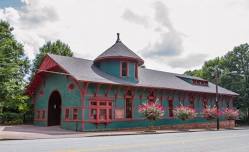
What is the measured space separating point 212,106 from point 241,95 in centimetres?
1381

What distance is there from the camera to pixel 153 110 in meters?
29.9

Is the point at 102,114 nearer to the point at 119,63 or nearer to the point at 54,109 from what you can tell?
the point at 119,63

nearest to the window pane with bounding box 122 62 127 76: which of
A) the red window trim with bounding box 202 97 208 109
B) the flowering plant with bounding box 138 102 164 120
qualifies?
the flowering plant with bounding box 138 102 164 120

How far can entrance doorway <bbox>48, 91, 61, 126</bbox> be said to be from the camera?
110ft

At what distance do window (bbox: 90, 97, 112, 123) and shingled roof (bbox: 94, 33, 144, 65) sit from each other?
5.27 metres

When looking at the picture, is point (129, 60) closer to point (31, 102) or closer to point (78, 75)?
point (78, 75)

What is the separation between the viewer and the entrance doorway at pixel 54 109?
33406 mm

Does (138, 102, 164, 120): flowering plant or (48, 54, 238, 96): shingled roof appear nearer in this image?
(48, 54, 238, 96): shingled roof

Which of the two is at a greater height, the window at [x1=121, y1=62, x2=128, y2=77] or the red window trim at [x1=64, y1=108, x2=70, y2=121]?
the window at [x1=121, y1=62, x2=128, y2=77]

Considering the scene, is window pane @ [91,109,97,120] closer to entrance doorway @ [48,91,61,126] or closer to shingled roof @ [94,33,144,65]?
shingled roof @ [94,33,144,65]

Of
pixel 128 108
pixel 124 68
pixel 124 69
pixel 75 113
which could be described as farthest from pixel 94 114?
pixel 124 68

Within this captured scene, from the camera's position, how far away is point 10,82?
91.1 feet

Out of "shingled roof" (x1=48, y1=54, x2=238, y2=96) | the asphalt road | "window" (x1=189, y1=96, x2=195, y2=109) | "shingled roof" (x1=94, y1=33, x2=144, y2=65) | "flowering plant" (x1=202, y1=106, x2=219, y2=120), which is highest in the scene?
"shingled roof" (x1=94, y1=33, x2=144, y2=65)

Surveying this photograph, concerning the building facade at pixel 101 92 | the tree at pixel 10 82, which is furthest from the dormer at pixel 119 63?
the tree at pixel 10 82
